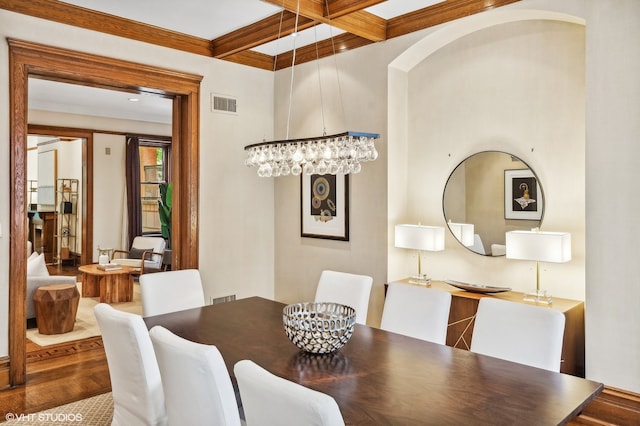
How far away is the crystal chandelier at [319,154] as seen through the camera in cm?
256

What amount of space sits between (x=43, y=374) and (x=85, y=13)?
9.18 ft

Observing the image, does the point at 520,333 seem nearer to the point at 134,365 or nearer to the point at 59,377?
the point at 134,365

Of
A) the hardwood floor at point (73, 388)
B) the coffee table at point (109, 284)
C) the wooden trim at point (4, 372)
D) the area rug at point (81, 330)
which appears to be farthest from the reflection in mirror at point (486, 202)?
the coffee table at point (109, 284)

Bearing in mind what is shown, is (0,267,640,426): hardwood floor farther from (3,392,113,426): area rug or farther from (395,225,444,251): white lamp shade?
(395,225,444,251): white lamp shade

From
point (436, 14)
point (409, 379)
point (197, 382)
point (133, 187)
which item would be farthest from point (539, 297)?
point (133, 187)

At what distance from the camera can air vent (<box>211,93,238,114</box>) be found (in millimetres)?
4531

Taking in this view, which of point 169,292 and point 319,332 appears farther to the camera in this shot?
point 169,292

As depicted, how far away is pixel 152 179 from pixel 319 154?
7.56 m

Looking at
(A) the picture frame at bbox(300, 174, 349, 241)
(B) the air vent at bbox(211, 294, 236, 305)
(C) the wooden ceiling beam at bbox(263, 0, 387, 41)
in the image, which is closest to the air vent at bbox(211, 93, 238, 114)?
(A) the picture frame at bbox(300, 174, 349, 241)

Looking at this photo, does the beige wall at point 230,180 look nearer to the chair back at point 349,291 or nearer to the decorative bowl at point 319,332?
the chair back at point 349,291

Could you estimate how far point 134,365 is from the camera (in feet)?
6.84

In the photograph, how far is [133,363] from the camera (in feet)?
6.84

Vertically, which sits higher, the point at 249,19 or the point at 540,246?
the point at 249,19

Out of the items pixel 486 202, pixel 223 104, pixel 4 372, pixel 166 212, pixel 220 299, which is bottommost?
pixel 4 372
